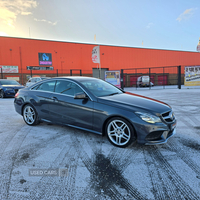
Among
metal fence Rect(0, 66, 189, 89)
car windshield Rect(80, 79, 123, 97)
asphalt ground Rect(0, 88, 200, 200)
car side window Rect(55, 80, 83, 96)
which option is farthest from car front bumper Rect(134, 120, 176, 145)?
metal fence Rect(0, 66, 189, 89)

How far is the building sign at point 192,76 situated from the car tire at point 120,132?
57.6 ft

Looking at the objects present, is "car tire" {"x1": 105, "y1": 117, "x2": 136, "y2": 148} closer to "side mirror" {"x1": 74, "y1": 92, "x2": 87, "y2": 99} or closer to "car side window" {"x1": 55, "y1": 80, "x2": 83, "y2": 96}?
"side mirror" {"x1": 74, "y1": 92, "x2": 87, "y2": 99}

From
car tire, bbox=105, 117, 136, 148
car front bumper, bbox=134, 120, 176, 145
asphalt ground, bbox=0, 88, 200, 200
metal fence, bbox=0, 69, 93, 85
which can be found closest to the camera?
asphalt ground, bbox=0, 88, 200, 200

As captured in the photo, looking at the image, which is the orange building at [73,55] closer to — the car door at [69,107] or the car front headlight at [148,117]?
the car door at [69,107]

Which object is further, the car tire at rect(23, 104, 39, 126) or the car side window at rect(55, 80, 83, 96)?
the car tire at rect(23, 104, 39, 126)

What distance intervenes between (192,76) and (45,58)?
21234 mm

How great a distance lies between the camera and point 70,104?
3988 mm

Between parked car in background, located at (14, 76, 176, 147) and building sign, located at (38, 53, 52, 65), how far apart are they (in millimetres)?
23761

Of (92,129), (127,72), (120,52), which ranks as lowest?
(92,129)

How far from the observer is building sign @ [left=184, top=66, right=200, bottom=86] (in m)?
18.1

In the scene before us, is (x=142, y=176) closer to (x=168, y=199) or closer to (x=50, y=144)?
(x=168, y=199)

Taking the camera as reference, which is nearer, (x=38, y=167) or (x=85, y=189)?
(x=85, y=189)

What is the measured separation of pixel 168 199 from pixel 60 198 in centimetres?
130

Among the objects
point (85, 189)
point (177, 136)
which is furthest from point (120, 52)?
point (85, 189)
